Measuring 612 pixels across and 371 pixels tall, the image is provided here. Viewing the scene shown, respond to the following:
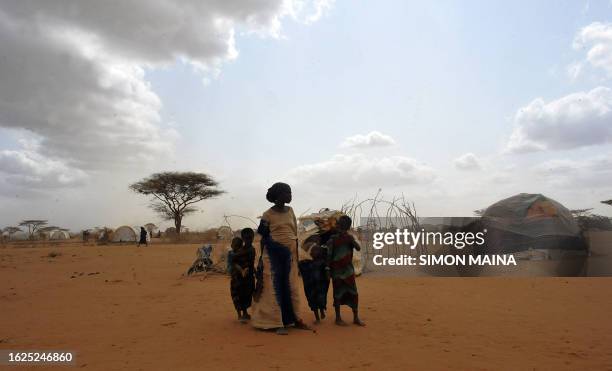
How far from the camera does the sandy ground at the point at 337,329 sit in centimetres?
412

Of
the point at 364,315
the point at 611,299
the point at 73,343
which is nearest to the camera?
the point at 73,343

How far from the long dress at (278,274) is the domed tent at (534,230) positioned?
8994 mm

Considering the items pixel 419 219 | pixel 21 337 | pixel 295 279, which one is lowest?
pixel 21 337

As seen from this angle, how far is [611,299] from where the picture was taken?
762 centimetres

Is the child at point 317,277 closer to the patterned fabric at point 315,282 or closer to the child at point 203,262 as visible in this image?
the patterned fabric at point 315,282

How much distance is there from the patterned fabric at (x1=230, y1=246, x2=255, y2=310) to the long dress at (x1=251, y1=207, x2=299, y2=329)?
1.45ft

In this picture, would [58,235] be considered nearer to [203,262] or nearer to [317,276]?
[203,262]

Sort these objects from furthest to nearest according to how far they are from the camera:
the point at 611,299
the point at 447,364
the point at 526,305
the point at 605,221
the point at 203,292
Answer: the point at 605,221 < the point at 203,292 < the point at 611,299 < the point at 526,305 < the point at 447,364

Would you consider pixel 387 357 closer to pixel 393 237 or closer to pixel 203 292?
pixel 203 292

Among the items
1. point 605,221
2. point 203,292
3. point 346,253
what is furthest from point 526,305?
point 605,221

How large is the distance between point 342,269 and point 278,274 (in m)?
0.84

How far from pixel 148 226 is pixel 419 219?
1480 inches

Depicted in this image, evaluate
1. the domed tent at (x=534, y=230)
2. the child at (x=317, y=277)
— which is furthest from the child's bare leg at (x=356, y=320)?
the domed tent at (x=534, y=230)

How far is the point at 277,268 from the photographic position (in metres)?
5.31
